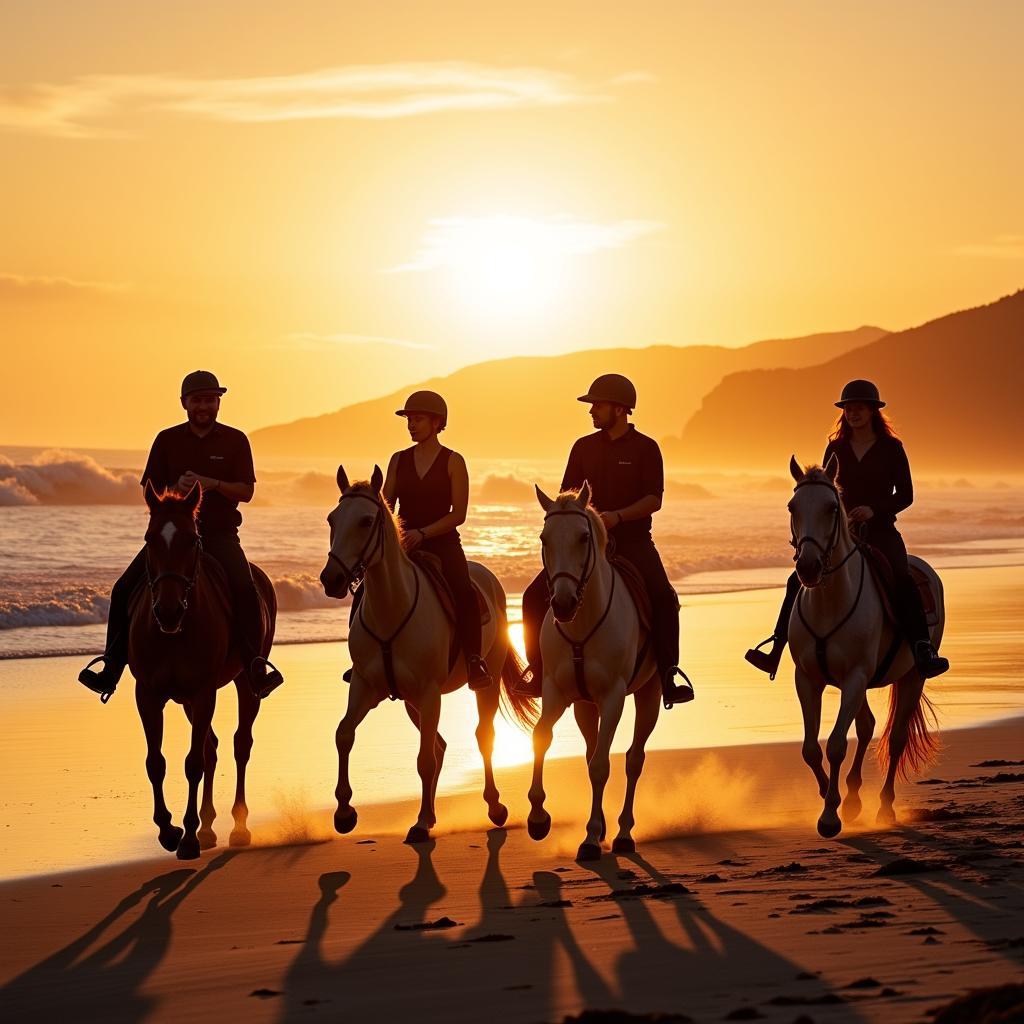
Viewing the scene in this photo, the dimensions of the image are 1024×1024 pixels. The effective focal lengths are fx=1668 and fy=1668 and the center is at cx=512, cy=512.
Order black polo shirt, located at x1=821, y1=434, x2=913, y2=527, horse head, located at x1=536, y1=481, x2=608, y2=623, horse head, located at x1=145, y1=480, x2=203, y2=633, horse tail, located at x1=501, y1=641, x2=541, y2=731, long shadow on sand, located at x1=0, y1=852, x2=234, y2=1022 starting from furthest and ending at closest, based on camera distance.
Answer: horse tail, located at x1=501, y1=641, x2=541, y2=731, black polo shirt, located at x1=821, y1=434, x2=913, y2=527, horse head, located at x1=145, y1=480, x2=203, y2=633, horse head, located at x1=536, y1=481, x2=608, y2=623, long shadow on sand, located at x1=0, y1=852, x2=234, y2=1022

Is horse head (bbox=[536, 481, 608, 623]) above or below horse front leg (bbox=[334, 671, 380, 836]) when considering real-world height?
above

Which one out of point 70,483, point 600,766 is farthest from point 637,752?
point 70,483

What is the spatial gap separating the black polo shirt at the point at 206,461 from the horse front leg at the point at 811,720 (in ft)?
12.6

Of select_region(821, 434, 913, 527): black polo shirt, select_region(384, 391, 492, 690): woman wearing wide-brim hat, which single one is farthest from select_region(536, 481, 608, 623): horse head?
select_region(821, 434, 913, 527): black polo shirt

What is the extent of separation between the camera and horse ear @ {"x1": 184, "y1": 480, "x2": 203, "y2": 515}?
9938mm

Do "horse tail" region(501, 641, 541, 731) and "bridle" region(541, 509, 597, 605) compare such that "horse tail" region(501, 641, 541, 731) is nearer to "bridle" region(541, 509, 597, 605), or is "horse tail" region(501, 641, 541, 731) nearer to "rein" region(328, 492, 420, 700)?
"rein" region(328, 492, 420, 700)

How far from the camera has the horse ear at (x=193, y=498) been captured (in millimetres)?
9938

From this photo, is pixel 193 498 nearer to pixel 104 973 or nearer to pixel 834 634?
pixel 104 973

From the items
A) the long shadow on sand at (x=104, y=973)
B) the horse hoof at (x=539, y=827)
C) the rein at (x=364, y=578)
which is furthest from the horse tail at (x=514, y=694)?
the long shadow on sand at (x=104, y=973)

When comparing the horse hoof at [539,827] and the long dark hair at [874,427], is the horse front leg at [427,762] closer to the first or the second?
the horse hoof at [539,827]

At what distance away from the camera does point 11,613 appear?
25.2m

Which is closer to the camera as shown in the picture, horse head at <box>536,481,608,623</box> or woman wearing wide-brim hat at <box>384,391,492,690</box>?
horse head at <box>536,481,608,623</box>

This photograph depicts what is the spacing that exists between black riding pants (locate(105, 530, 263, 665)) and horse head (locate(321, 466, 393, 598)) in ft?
3.43

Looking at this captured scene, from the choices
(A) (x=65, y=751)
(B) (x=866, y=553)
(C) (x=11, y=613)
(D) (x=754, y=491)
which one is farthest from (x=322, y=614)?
(D) (x=754, y=491)
